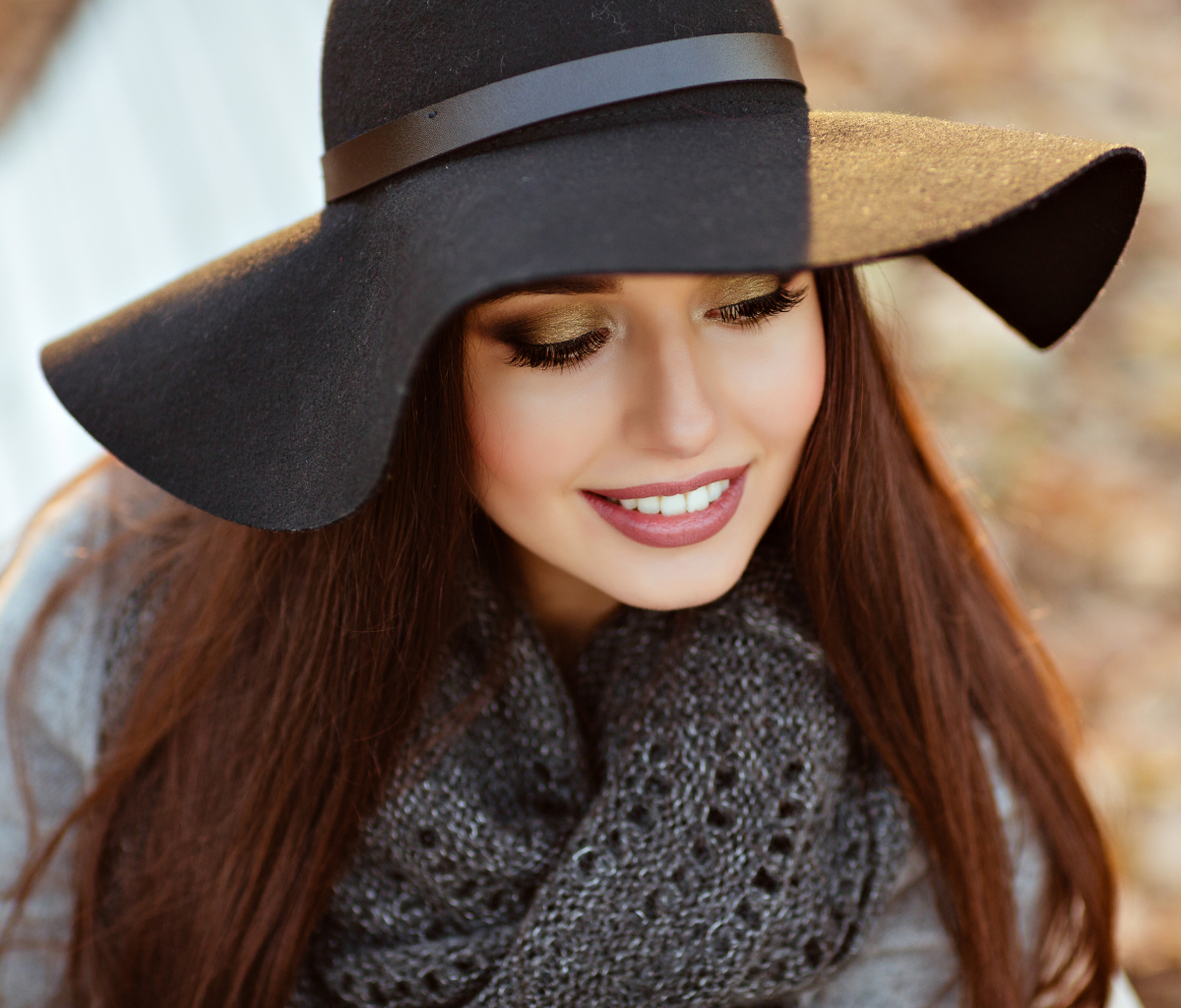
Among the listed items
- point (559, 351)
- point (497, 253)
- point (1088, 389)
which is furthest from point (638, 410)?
point (1088, 389)

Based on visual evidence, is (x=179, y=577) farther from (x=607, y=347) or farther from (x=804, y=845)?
(x=804, y=845)

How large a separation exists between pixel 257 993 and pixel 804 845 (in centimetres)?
80

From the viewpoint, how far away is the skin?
1.15 m

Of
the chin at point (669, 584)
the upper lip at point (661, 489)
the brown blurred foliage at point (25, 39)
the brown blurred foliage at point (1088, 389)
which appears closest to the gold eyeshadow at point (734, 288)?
the upper lip at point (661, 489)

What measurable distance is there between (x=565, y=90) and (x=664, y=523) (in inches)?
20.9

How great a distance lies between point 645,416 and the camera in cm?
119

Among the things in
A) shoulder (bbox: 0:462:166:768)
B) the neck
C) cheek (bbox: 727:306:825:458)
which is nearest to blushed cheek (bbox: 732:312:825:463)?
cheek (bbox: 727:306:825:458)

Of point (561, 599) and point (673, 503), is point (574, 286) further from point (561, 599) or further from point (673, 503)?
point (561, 599)

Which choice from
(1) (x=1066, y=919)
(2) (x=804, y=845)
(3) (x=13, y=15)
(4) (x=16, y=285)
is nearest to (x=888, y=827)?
(2) (x=804, y=845)

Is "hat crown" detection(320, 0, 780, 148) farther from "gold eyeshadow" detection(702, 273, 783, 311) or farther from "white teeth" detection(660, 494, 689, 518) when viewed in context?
"white teeth" detection(660, 494, 689, 518)

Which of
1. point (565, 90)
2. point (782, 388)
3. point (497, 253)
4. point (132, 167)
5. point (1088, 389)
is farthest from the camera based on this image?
point (132, 167)

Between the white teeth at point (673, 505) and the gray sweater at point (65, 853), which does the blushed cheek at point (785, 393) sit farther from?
the gray sweater at point (65, 853)

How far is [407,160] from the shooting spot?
111cm

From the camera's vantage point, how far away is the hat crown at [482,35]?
41.7 inches
